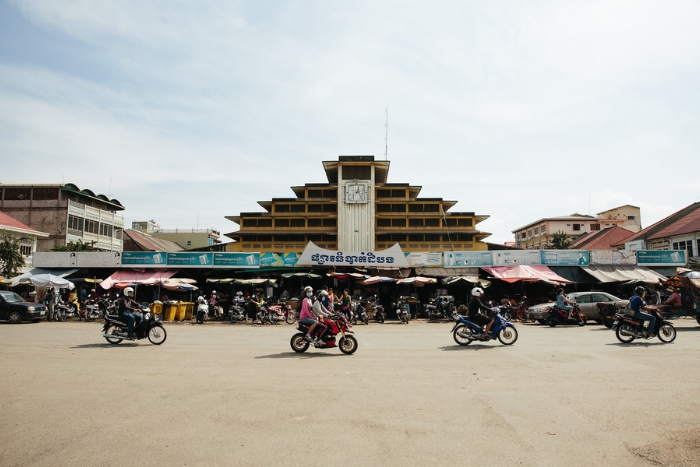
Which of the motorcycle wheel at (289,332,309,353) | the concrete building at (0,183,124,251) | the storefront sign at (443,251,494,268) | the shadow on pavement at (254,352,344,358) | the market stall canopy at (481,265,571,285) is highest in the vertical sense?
the concrete building at (0,183,124,251)

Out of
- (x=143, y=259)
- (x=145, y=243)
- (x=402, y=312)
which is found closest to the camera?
(x=402, y=312)

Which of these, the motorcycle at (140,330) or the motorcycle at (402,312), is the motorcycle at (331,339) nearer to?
the motorcycle at (140,330)

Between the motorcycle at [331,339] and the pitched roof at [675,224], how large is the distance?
41039 millimetres

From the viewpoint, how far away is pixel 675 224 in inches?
1802

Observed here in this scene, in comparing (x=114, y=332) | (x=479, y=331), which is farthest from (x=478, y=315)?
(x=114, y=332)

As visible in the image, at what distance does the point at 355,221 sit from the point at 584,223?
4861cm

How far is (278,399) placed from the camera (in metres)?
7.03

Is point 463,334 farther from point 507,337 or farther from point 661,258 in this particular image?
point 661,258

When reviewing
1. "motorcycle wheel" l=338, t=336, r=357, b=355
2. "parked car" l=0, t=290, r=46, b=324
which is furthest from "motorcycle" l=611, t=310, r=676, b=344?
"parked car" l=0, t=290, r=46, b=324

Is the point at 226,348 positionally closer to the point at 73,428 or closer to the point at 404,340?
the point at 404,340

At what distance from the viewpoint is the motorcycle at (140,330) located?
1348cm

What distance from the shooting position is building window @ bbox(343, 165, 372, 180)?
49.2 metres

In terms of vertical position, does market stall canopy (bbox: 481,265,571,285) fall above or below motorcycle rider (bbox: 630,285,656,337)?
above

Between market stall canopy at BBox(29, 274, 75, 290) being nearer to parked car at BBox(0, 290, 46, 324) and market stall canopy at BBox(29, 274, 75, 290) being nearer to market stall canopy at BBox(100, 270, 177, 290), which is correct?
market stall canopy at BBox(100, 270, 177, 290)
